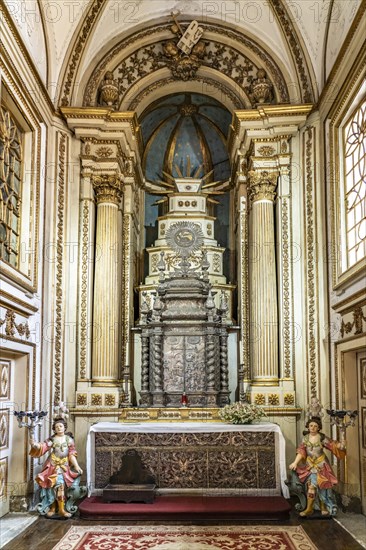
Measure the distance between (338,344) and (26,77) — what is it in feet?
20.2

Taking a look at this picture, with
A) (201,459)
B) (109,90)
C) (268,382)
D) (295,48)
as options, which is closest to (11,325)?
(201,459)

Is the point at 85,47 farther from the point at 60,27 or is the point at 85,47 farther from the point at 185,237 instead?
the point at 185,237

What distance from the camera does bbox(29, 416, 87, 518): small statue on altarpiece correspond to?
888 centimetres

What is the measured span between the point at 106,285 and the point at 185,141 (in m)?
4.41

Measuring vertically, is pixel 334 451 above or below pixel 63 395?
below

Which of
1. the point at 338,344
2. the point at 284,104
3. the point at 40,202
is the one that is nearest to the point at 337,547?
the point at 338,344

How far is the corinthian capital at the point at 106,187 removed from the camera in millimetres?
11797

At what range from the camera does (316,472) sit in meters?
8.90

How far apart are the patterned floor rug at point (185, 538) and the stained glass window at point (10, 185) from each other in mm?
3849

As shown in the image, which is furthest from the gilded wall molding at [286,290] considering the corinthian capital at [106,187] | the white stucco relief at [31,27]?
the white stucco relief at [31,27]

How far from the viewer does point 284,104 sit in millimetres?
11547

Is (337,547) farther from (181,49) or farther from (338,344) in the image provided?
(181,49)

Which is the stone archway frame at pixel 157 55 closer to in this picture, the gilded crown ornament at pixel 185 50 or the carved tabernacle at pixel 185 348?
the gilded crown ornament at pixel 185 50

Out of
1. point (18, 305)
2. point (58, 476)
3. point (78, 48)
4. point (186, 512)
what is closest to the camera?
point (186, 512)
